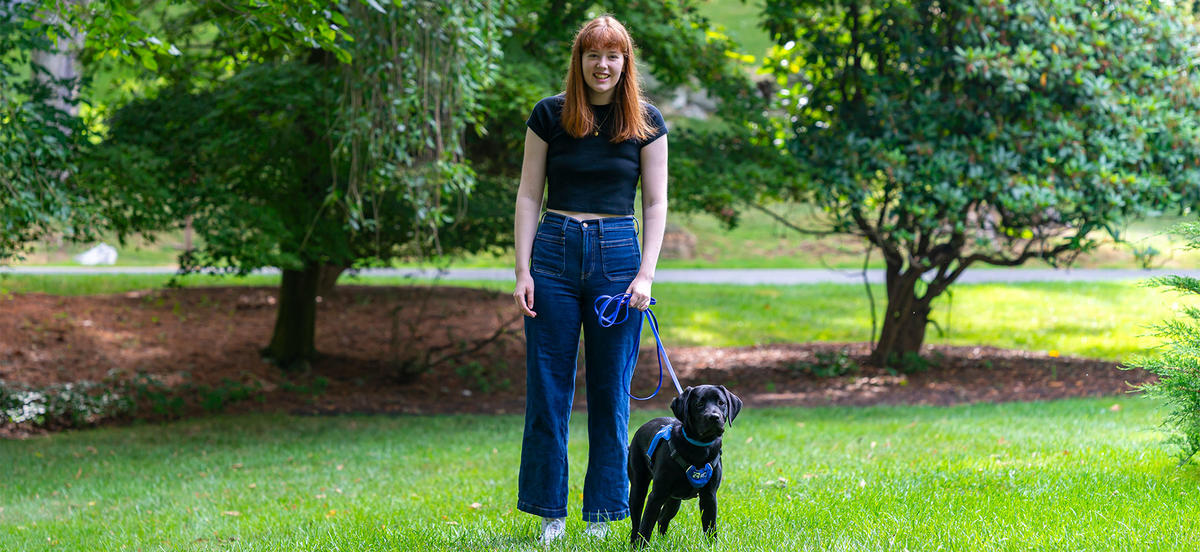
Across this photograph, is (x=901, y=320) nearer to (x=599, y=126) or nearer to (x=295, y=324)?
(x=295, y=324)

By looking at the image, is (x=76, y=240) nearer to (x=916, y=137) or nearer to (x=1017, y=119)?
(x=916, y=137)

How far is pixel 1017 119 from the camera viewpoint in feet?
29.1

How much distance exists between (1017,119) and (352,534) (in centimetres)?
733

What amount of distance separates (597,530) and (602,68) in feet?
5.45

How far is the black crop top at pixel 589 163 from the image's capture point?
11.0 ft

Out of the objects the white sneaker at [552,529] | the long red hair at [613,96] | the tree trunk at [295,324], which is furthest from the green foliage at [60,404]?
the long red hair at [613,96]

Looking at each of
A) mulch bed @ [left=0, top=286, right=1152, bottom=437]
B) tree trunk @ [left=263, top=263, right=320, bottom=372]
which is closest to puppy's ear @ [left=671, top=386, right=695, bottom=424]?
mulch bed @ [left=0, top=286, right=1152, bottom=437]

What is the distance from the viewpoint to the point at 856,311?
15297 millimetres

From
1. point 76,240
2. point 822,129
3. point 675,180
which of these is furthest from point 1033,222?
point 76,240

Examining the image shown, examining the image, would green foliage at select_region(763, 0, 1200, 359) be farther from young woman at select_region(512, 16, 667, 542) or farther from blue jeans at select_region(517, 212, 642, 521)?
blue jeans at select_region(517, 212, 642, 521)

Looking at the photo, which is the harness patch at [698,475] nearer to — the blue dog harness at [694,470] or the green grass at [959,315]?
the blue dog harness at [694,470]

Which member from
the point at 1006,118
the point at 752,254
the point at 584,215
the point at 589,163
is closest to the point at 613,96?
the point at 589,163

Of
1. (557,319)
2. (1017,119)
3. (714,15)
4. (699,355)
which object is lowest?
(699,355)

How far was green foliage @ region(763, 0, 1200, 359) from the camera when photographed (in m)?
8.39
